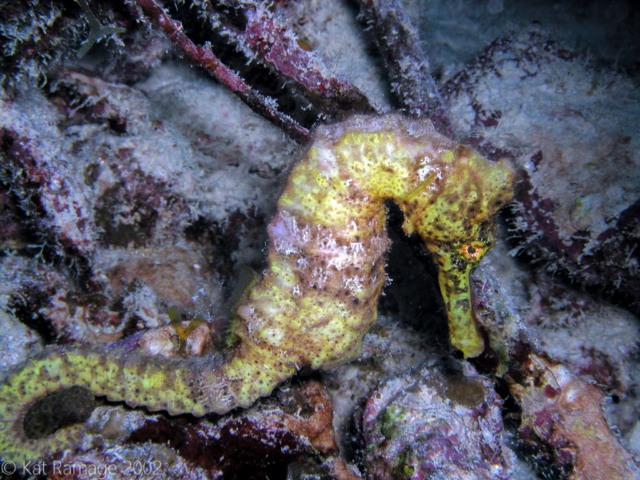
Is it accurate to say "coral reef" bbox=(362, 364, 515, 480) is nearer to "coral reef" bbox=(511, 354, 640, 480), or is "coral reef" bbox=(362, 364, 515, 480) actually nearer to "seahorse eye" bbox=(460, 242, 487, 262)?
"coral reef" bbox=(511, 354, 640, 480)

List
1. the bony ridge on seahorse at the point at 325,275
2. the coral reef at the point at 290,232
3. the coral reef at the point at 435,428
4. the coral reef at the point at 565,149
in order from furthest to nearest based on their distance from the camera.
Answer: the coral reef at the point at 565,149 → the coral reef at the point at 290,232 → the coral reef at the point at 435,428 → the bony ridge on seahorse at the point at 325,275

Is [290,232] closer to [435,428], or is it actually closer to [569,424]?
[435,428]

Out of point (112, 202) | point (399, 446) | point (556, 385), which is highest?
point (556, 385)

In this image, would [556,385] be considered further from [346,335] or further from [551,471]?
[346,335]

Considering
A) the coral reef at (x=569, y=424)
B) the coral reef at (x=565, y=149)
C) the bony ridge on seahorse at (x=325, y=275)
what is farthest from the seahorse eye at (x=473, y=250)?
the coral reef at (x=565, y=149)

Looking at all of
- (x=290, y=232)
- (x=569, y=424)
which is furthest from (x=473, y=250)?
(x=569, y=424)

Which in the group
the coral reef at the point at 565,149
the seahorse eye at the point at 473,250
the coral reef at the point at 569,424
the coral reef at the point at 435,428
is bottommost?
the coral reef at the point at 435,428

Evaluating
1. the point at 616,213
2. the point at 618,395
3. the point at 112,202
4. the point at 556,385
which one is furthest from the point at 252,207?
the point at 618,395

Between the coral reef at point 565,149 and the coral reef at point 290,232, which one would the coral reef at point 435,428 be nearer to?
the coral reef at point 290,232
